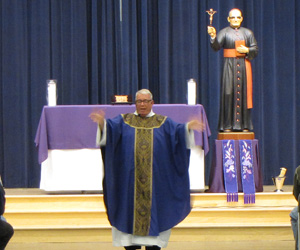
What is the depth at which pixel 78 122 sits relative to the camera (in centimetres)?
743

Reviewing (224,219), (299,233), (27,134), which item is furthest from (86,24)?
(299,233)

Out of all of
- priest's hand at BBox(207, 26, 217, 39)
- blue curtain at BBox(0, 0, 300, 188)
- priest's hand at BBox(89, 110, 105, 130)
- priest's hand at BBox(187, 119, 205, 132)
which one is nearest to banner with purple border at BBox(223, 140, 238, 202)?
priest's hand at BBox(207, 26, 217, 39)

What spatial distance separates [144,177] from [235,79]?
2632mm

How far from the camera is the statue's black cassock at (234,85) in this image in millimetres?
7570

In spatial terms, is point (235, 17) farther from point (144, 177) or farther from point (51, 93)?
point (144, 177)

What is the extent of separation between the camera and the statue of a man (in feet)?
24.8

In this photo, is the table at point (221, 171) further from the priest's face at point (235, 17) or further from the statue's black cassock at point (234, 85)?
the priest's face at point (235, 17)

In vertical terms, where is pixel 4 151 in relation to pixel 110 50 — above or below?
below

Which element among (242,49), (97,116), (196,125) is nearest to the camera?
(97,116)

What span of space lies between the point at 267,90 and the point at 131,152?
4454 millimetres

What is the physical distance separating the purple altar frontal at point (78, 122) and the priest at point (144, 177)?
2008 mm

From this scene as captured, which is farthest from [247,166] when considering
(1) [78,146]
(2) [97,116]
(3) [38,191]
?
(2) [97,116]

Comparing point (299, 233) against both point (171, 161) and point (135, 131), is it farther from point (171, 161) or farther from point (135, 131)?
point (135, 131)

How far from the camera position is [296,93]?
9.38 m
